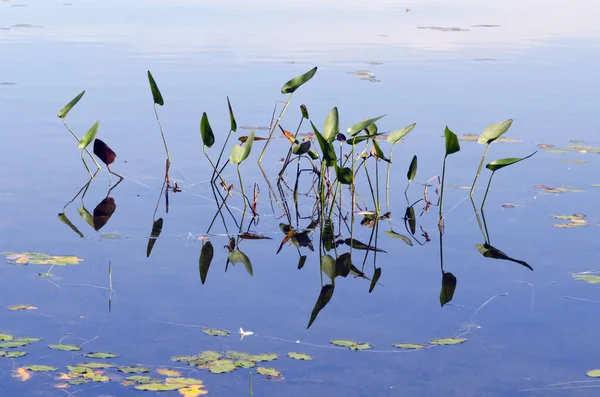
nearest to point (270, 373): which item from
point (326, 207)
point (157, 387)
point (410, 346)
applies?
point (157, 387)

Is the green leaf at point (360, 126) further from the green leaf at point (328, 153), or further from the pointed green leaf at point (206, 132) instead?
the pointed green leaf at point (206, 132)

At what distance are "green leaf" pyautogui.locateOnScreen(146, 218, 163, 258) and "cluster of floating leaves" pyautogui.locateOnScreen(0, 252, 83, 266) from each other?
317 mm

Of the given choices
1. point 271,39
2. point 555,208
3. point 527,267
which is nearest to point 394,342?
point 527,267

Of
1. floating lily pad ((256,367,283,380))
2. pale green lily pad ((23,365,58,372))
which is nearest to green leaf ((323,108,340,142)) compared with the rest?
floating lily pad ((256,367,283,380))

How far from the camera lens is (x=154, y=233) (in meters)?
4.55

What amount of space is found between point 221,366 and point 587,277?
1.70m

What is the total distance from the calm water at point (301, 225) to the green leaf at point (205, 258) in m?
0.04

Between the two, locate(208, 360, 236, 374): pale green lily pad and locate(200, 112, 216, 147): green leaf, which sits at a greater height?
locate(200, 112, 216, 147): green leaf

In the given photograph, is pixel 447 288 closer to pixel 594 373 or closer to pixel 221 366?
pixel 594 373

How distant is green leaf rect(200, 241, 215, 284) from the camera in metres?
4.03

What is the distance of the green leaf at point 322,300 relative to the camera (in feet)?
11.6

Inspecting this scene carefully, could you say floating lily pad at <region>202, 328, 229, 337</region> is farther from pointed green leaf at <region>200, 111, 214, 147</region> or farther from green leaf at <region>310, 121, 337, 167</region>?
pointed green leaf at <region>200, 111, 214, 147</region>

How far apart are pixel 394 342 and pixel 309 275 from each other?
0.77m

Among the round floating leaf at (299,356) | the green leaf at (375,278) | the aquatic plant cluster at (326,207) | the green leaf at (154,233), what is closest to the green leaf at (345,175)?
the aquatic plant cluster at (326,207)
